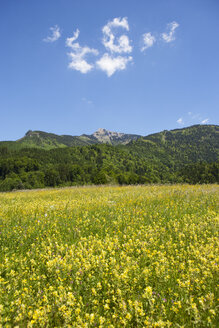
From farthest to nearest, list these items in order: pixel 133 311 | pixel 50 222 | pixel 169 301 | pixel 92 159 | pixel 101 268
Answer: pixel 92 159 → pixel 50 222 → pixel 101 268 → pixel 169 301 → pixel 133 311

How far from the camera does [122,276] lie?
2844mm

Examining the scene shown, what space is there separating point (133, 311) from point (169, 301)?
67cm

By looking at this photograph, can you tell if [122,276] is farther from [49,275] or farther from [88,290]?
[49,275]

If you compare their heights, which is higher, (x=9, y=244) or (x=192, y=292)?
(x=9, y=244)

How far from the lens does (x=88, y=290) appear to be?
2943 mm

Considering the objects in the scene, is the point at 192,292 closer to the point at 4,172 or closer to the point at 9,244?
the point at 9,244

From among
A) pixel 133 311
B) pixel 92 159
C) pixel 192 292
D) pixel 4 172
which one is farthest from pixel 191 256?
pixel 92 159

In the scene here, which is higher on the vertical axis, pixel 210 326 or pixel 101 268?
pixel 101 268

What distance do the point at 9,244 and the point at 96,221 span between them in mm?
2714

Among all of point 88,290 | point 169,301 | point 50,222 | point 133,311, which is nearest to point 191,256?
point 169,301

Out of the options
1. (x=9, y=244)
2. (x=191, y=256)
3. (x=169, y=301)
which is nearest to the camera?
(x=169, y=301)

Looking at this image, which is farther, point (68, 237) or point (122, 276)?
point (68, 237)

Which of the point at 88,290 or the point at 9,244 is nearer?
the point at 88,290

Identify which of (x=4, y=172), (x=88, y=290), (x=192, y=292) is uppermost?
(x=4, y=172)
